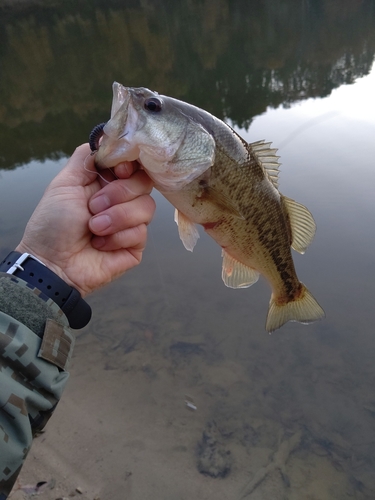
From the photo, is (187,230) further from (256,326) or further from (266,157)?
(256,326)

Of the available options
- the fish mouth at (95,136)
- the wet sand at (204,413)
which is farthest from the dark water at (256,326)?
the fish mouth at (95,136)

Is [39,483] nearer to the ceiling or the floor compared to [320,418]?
nearer to the ceiling

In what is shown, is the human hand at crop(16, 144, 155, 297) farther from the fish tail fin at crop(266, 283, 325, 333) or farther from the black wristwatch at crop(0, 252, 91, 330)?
the fish tail fin at crop(266, 283, 325, 333)

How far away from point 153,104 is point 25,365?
48.7 inches

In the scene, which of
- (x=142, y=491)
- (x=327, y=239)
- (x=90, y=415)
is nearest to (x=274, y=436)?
(x=142, y=491)

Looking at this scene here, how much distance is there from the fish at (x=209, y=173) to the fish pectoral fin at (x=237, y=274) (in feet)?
0.05

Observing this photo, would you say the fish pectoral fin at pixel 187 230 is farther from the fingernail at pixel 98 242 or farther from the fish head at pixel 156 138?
the fingernail at pixel 98 242

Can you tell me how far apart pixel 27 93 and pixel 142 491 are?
50.5ft

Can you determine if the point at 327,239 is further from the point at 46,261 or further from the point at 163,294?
the point at 46,261

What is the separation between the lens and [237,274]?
232 cm

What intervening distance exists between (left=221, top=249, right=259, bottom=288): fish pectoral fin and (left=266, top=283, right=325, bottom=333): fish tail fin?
0.79 ft

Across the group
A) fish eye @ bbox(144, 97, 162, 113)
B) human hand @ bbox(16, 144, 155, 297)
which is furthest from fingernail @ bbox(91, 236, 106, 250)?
fish eye @ bbox(144, 97, 162, 113)

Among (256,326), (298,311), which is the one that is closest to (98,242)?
(298,311)

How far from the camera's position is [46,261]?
6.24ft
